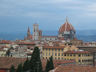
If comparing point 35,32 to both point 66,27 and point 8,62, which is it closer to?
point 66,27

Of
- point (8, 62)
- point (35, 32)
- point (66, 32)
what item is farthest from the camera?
point (35, 32)

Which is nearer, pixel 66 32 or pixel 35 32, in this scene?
pixel 66 32

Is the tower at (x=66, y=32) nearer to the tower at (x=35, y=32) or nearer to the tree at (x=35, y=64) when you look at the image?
the tower at (x=35, y=32)

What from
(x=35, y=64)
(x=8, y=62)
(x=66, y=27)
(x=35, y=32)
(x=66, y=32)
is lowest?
(x=8, y=62)

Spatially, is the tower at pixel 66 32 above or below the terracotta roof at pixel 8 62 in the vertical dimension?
above

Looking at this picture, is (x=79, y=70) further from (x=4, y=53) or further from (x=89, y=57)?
(x=4, y=53)

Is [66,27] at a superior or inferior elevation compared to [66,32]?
superior

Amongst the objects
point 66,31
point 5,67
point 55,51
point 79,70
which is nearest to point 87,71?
point 79,70

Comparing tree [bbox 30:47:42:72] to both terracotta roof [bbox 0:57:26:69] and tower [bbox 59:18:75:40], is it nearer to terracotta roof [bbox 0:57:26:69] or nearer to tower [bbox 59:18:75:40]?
terracotta roof [bbox 0:57:26:69]

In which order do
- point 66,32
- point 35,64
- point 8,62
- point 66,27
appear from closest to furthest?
1. point 35,64
2. point 8,62
3. point 66,32
4. point 66,27

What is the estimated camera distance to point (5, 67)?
1527 inches

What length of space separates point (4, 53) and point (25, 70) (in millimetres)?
36215

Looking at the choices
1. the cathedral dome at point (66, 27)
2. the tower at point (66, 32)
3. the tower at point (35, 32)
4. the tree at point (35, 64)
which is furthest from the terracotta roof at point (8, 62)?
the cathedral dome at point (66, 27)

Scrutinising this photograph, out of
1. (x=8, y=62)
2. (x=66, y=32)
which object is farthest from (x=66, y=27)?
(x=8, y=62)
